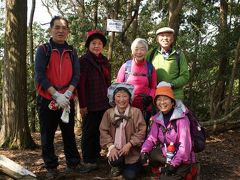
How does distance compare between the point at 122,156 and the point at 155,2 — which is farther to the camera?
the point at 155,2

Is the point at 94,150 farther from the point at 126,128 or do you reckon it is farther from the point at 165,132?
the point at 165,132

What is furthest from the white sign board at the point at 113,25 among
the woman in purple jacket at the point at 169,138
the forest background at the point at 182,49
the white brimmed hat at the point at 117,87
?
the woman in purple jacket at the point at 169,138

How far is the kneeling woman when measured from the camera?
14.8ft

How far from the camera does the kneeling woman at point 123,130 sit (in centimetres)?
452

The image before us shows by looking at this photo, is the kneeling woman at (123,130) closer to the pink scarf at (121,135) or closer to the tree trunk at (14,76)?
the pink scarf at (121,135)

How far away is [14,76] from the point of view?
590cm

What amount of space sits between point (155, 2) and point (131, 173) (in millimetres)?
11764

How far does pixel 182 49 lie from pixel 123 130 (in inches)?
197

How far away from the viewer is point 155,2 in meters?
15.0

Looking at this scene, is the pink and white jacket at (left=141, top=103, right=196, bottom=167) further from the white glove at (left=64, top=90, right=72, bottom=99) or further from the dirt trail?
the white glove at (left=64, top=90, right=72, bottom=99)

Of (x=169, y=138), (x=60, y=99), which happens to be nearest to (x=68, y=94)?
(x=60, y=99)

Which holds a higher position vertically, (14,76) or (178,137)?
(14,76)

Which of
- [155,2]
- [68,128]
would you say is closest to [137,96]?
[68,128]

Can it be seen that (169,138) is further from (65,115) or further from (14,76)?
(14,76)
